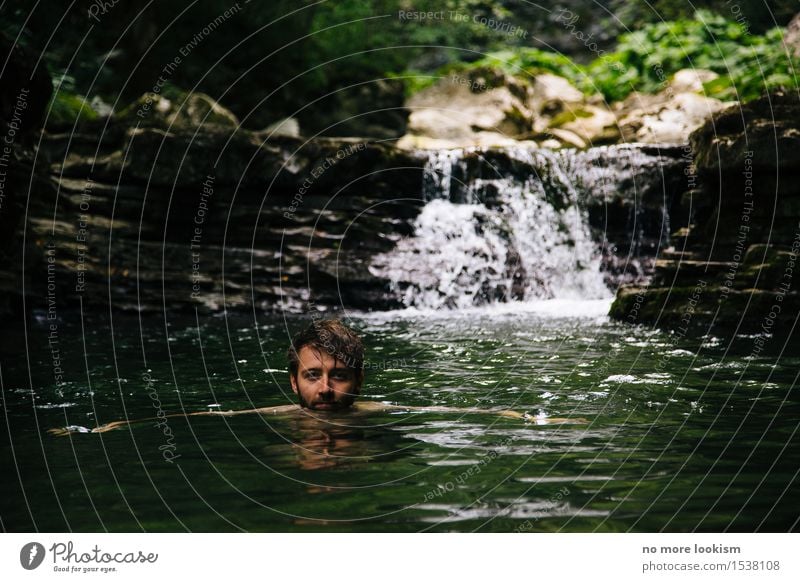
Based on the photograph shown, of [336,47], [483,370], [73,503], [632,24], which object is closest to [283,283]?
[483,370]

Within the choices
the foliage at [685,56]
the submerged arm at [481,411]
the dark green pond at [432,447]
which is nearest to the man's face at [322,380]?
the dark green pond at [432,447]

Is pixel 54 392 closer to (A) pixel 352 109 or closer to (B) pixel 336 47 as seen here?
(A) pixel 352 109

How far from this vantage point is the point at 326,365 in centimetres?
572

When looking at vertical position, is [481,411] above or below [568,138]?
below

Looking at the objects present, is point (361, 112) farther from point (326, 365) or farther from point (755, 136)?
point (326, 365)

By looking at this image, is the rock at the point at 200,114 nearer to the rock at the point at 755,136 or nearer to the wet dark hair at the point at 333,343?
the rock at the point at 755,136

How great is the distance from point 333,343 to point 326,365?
165 millimetres

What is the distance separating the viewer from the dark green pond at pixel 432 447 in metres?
4.16

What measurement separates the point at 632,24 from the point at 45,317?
2780 cm

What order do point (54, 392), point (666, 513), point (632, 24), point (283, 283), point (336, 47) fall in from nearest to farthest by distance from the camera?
point (666, 513) → point (54, 392) → point (283, 283) → point (336, 47) → point (632, 24)

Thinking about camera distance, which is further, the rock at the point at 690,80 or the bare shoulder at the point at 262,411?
the rock at the point at 690,80

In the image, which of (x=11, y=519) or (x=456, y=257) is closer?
(x=11, y=519)

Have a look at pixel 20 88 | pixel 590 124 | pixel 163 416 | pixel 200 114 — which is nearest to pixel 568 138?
pixel 590 124

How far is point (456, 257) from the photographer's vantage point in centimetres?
1738
